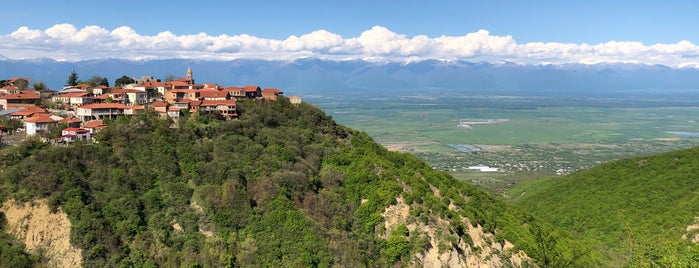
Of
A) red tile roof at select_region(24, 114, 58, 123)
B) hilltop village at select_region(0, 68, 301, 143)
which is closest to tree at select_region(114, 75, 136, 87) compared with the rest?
hilltop village at select_region(0, 68, 301, 143)

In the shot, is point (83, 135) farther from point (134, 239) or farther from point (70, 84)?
point (70, 84)

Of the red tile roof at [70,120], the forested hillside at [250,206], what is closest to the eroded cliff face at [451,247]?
the forested hillside at [250,206]

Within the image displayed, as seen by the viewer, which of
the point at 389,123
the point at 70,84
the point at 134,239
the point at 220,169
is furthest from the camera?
the point at 389,123

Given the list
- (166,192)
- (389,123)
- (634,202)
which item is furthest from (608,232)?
(389,123)

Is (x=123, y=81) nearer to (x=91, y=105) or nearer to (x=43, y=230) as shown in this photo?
(x=91, y=105)

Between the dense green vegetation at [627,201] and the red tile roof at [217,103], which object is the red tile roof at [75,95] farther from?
the dense green vegetation at [627,201]

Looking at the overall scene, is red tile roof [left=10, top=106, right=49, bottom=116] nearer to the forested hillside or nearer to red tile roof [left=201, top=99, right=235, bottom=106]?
the forested hillside
